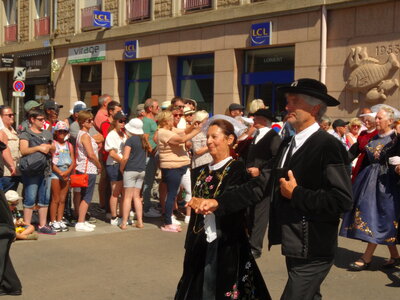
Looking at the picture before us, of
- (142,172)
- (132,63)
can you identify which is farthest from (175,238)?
(132,63)

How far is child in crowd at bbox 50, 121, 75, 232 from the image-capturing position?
8.62 metres

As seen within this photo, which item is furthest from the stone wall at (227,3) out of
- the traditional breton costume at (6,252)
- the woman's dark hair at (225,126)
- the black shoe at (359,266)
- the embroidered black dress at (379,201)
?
the woman's dark hair at (225,126)

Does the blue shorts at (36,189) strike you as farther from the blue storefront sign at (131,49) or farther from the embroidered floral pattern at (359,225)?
the blue storefront sign at (131,49)

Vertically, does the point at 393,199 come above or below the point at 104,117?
below

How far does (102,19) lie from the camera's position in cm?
2153

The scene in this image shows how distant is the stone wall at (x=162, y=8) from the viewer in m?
19.6

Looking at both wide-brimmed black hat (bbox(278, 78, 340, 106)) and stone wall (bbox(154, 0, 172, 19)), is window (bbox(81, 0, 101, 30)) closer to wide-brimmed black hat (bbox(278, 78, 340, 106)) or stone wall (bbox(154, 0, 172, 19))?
stone wall (bbox(154, 0, 172, 19))

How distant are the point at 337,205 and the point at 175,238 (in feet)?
16.9

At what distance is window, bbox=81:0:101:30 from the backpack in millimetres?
15408

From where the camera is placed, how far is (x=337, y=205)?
360cm

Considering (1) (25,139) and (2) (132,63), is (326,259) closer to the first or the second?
(1) (25,139)

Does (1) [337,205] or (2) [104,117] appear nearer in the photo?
(1) [337,205]

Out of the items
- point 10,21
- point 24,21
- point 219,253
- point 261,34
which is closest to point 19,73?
point 261,34

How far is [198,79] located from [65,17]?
27.4ft
